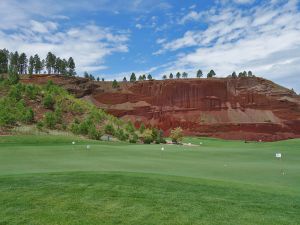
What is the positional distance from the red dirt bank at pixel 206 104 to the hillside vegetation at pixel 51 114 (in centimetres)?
3750

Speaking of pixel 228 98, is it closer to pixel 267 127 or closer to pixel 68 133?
pixel 267 127

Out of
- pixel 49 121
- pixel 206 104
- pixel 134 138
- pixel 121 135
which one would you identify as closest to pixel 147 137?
pixel 134 138

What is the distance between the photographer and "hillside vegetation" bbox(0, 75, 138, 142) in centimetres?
5022

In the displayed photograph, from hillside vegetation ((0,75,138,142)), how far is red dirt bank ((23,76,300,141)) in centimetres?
3750

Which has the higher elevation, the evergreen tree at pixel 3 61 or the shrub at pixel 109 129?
the evergreen tree at pixel 3 61

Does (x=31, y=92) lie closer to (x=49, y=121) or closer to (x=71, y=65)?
(x=49, y=121)

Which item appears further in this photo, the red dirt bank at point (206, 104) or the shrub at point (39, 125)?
the red dirt bank at point (206, 104)

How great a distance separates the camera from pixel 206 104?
103250 mm

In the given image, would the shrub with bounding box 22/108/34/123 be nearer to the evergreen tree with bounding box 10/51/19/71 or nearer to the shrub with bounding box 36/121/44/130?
the shrub with bounding box 36/121/44/130

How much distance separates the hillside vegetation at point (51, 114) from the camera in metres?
50.2

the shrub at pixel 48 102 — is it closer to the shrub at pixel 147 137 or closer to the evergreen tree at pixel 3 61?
the shrub at pixel 147 137

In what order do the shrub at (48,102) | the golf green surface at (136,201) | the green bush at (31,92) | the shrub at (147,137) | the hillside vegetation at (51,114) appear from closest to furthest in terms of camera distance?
the golf green surface at (136,201) → the hillside vegetation at (51,114) → the shrub at (48,102) → the shrub at (147,137) → the green bush at (31,92)

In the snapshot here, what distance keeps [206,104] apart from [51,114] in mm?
58199

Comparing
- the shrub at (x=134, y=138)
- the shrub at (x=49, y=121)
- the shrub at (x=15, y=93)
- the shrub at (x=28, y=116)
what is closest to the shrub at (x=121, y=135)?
the shrub at (x=134, y=138)
